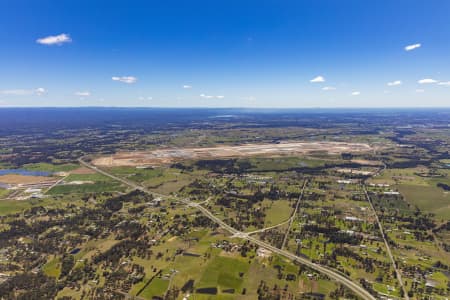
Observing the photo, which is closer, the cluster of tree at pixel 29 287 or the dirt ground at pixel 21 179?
the cluster of tree at pixel 29 287

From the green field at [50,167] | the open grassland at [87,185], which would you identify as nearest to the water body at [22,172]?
the green field at [50,167]

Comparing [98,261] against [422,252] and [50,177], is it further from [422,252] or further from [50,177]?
[50,177]

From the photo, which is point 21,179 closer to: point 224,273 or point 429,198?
point 224,273

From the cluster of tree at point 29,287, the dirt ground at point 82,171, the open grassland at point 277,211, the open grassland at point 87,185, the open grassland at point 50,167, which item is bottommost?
the cluster of tree at point 29,287

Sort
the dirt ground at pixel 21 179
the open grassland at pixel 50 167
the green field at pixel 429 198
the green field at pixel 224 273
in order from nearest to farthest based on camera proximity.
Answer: the green field at pixel 224 273 < the green field at pixel 429 198 < the dirt ground at pixel 21 179 < the open grassland at pixel 50 167

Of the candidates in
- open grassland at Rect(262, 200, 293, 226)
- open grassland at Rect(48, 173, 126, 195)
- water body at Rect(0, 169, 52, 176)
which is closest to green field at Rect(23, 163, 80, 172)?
water body at Rect(0, 169, 52, 176)

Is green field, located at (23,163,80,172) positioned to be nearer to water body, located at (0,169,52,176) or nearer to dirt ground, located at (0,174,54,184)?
water body, located at (0,169,52,176)

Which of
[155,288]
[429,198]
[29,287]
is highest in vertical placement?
[429,198]

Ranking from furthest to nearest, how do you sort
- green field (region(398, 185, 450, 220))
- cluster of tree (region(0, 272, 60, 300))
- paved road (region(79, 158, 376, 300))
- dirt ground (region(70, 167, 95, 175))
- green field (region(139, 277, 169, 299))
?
dirt ground (region(70, 167, 95, 175)) → green field (region(398, 185, 450, 220)) → paved road (region(79, 158, 376, 300)) → green field (region(139, 277, 169, 299)) → cluster of tree (region(0, 272, 60, 300))

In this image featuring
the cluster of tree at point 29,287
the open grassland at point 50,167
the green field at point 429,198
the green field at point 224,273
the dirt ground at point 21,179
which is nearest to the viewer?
the cluster of tree at point 29,287

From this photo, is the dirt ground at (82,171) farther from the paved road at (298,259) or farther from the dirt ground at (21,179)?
the paved road at (298,259)

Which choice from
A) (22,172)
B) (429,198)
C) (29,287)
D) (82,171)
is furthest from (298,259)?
(22,172)
